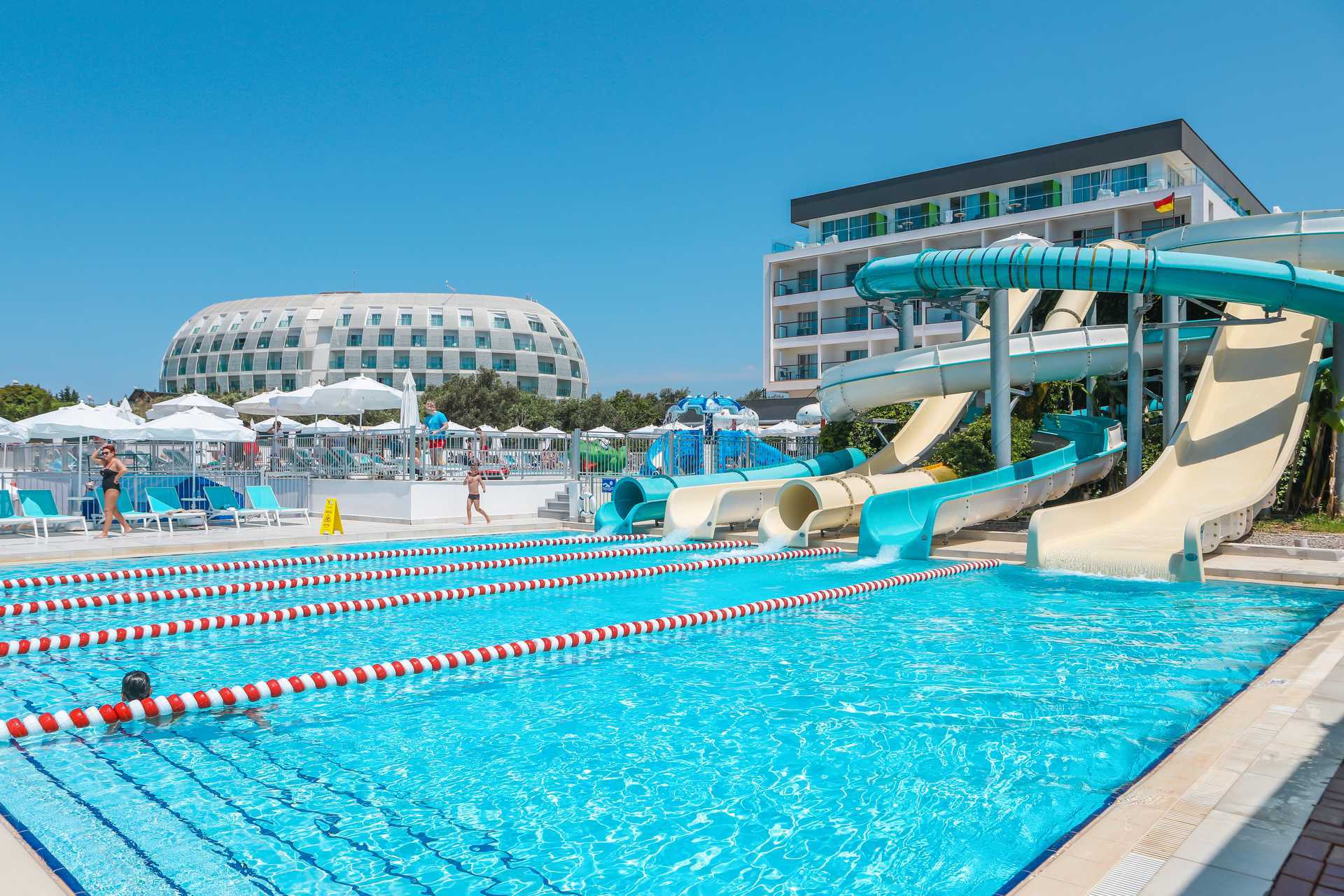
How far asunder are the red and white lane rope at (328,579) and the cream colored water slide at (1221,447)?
16.2 ft

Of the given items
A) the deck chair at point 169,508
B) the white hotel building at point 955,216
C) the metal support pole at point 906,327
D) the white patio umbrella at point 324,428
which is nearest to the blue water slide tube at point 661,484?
the metal support pole at point 906,327

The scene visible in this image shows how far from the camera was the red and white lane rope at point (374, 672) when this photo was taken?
5488mm

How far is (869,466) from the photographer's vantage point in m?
17.9

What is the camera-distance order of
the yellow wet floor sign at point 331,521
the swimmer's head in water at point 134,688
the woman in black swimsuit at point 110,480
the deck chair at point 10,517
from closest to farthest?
the swimmer's head in water at point 134,688 < the deck chair at point 10,517 < the woman in black swimsuit at point 110,480 < the yellow wet floor sign at point 331,521

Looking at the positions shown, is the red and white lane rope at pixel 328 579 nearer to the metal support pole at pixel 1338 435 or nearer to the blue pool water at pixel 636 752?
the blue pool water at pixel 636 752

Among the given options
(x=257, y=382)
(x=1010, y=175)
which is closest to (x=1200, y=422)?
(x=1010, y=175)

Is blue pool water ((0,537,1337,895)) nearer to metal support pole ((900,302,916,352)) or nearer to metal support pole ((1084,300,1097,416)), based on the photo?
metal support pole ((900,302,916,352))

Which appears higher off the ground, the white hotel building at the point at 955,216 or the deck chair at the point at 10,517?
the white hotel building at the point at 955,216

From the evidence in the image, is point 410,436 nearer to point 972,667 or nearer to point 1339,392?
point 972,667

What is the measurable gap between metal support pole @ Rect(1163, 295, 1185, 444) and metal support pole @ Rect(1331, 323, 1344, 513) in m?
2.11

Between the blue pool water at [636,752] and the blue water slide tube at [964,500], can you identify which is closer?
the blue pool water at [636,752]

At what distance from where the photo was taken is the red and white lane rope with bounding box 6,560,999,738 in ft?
18.0

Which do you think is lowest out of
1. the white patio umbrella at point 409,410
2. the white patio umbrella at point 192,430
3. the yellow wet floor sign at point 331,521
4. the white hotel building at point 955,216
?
the yellow wet floor sign at point 331,521

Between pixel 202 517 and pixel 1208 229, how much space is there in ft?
59.9
